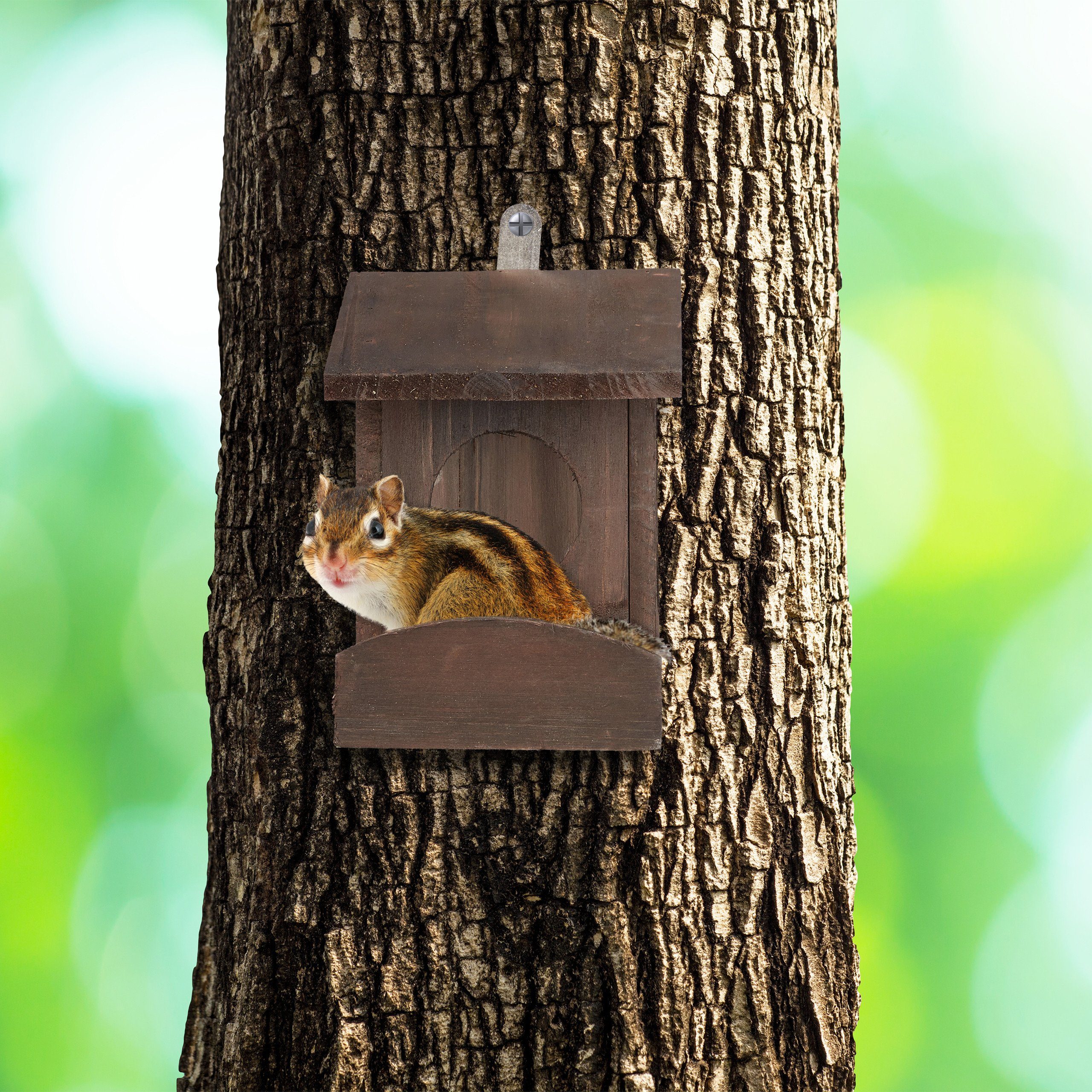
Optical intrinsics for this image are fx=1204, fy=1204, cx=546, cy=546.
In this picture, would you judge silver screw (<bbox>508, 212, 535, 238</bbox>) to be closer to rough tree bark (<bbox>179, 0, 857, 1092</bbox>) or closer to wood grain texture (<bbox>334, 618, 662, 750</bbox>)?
rough tree bark (<bbox>179, 0, 857, 1092</bbox>)

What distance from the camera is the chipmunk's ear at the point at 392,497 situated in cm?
181

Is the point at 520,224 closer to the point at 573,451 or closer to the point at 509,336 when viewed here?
the point at 509,336

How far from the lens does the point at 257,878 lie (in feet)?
A: 6.63

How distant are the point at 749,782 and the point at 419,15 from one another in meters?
1.40

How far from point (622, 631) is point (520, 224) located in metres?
0.69

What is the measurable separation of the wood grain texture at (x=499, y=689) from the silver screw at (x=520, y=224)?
2.13 feet

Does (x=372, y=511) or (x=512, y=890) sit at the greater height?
(x=372, y=511)

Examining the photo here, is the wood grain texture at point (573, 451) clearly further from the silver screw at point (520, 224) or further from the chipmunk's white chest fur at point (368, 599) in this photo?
the silver screw at point (520, 224)

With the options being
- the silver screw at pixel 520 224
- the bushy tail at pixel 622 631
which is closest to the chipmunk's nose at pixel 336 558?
the bushy tail at pixel 622 631

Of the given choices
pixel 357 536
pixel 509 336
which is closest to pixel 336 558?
pixel 357 536

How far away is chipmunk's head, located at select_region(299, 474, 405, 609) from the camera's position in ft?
5.96

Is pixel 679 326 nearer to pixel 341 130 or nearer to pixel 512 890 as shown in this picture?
pixel 341 130

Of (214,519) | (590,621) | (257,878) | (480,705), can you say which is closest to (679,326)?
(590,621)

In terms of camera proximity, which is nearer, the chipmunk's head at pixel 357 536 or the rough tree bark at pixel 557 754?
the chipmunk's head at pixel 357 536
